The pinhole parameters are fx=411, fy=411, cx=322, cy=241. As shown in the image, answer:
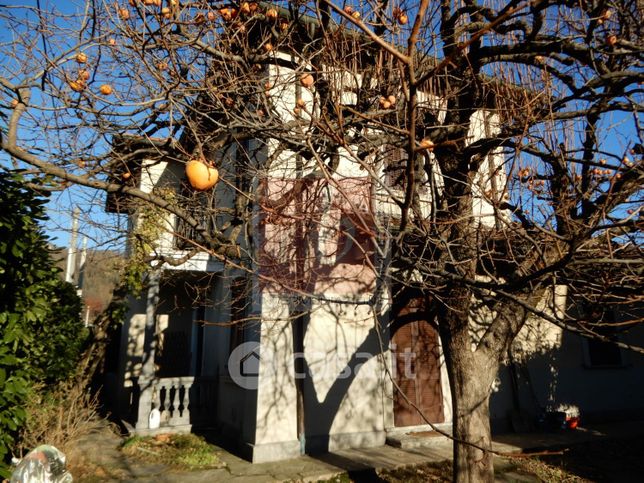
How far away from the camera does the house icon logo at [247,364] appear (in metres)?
6.85

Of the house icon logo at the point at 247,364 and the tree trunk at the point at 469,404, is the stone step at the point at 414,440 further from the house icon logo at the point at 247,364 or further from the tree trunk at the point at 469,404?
the tree trunk at the point at 469,404

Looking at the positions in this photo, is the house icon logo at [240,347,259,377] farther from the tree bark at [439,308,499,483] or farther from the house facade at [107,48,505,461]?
the tree bark at [439,308,499,483]

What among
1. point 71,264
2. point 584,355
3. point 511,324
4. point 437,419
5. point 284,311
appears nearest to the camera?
point 511,324

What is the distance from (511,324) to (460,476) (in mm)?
1750

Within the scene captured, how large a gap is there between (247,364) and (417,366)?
3.49 meters

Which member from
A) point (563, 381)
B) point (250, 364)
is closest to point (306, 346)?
point (250, 364)

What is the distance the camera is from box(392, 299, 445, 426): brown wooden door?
8.19m

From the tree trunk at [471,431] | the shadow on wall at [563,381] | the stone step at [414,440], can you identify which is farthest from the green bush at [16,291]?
the shadow on wall at [563,381]

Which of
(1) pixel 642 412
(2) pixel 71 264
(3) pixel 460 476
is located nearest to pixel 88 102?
(3) pixel 460 476

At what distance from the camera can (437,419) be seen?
27.4ft

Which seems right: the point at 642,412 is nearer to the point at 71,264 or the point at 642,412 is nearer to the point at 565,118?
the point at 565,118

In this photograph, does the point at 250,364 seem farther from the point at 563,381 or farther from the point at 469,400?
the point at 563,381

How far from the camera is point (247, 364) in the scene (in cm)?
732

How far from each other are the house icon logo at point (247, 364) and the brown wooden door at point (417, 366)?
2.84 m
